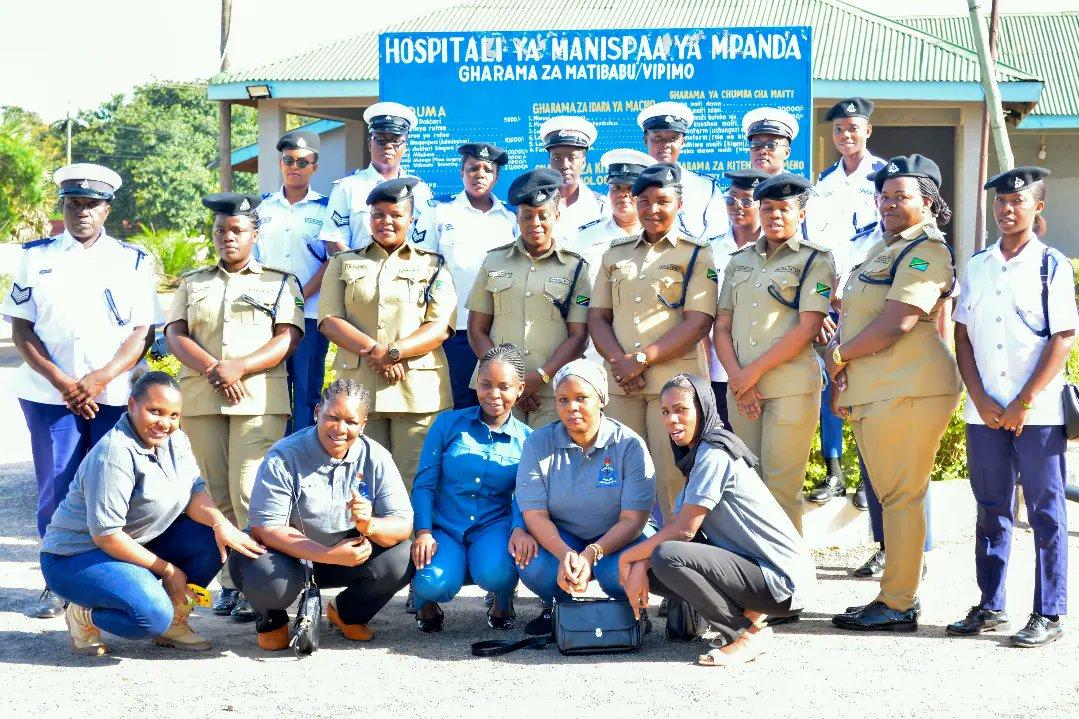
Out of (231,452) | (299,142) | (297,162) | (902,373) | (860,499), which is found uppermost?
(299,142)

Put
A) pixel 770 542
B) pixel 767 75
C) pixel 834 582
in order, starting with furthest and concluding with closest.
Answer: pixel 767 75, pixel 834 582, pixel 770 542

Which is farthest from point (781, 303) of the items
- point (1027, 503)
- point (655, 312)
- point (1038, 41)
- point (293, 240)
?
point (1038, 41)

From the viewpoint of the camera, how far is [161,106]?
5128 cm

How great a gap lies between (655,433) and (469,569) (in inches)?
45.6

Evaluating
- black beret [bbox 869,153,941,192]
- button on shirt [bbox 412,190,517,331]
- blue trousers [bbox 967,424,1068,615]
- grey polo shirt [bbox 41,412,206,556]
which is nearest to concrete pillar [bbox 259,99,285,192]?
button on shirt [bbox 412,190,517,331]

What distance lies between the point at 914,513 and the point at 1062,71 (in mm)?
17873

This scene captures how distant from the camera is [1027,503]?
521 centimetres

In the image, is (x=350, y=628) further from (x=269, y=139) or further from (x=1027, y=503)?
(x=269, y=139)

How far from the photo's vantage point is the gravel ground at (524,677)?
4383 millimetres

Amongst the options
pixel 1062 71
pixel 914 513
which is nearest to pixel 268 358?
pixel 914 513

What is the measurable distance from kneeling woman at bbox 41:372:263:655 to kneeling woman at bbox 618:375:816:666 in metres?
1.67

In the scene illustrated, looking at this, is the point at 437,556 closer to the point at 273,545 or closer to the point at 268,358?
the point at 273,545

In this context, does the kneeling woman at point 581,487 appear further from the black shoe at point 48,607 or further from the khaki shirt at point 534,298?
the black shoe at point 48,607

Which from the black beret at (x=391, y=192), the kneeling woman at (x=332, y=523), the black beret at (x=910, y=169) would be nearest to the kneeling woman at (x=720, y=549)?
the kneeling woman at (x=332, y=523)
